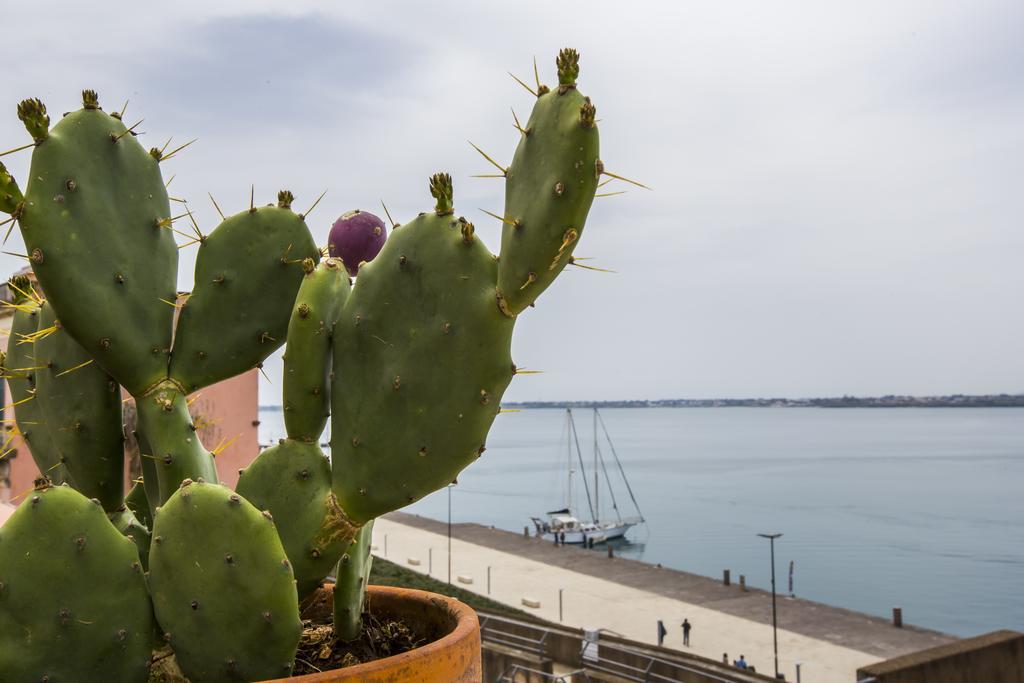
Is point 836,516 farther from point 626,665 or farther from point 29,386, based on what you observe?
point 29,386

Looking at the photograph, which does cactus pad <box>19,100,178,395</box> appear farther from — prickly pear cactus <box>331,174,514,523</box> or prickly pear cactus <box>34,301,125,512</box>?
prickly pear cactus <box>331,174,514,523</box>

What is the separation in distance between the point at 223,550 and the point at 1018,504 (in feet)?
297

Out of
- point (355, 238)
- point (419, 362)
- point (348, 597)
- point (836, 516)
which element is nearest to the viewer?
point (419, 362)

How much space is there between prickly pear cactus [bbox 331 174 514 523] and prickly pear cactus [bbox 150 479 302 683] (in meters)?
0.32

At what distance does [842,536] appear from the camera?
63219 mm

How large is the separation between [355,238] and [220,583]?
1.05 metres

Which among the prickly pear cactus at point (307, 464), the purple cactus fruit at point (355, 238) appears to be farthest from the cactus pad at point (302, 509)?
the purple cactus fruit at point (355, 238)

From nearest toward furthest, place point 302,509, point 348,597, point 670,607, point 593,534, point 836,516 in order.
A: point 302,509 → point 348,597 → point 670,607 → point 593,534 → point 836,516

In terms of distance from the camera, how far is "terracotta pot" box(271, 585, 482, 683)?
1677 mm

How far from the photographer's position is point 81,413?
7.46 feet

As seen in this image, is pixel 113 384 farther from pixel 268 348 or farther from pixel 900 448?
pixel 900 448

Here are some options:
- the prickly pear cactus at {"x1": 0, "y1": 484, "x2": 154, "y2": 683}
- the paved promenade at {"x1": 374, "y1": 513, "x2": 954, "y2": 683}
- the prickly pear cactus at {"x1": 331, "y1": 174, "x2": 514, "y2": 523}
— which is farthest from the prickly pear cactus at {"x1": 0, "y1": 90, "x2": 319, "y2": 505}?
the paved promenade at {"x1": 374, "y1": 513, "x2": 954, "y2": 683}

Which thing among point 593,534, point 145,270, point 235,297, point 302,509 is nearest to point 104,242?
point 145,270

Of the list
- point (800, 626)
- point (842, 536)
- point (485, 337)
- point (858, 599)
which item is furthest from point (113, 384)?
point (842, 536)
